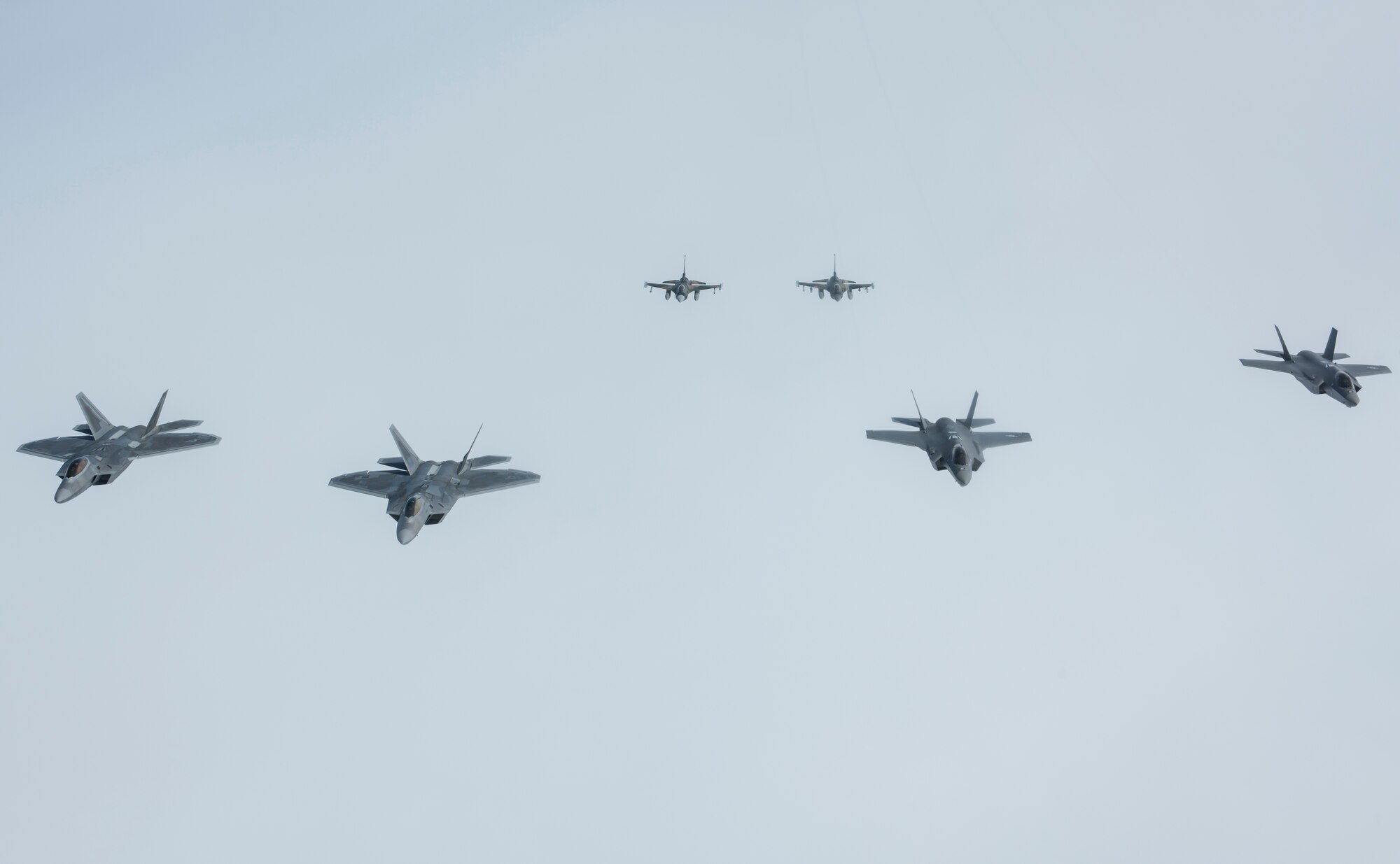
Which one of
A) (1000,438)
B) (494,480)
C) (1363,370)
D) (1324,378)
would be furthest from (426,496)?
(1363,370)

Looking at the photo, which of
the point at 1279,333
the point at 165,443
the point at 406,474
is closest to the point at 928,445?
the point at 1279,333

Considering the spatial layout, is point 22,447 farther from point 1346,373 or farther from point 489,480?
point 1346,373

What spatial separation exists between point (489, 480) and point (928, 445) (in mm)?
40819

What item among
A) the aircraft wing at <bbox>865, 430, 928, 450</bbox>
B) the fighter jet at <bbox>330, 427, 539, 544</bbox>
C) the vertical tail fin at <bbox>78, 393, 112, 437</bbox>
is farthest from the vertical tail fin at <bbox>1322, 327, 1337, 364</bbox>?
the vertical tail fin at <bbox>78, 393, 112, 437</bbox>

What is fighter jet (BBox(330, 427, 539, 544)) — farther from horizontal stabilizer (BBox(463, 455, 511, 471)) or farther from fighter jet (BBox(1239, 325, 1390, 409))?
fighter jet (BBox(1239, 325, 1390, 409))

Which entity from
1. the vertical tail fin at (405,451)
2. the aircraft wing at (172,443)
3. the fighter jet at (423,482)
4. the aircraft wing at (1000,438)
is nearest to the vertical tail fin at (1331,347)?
the aircraft wing at (1000,438)

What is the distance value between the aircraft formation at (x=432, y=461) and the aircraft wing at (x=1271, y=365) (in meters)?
0.07

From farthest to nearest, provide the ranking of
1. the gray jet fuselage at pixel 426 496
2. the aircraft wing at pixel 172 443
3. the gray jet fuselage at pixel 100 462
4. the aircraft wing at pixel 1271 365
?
the aircraft wing at pixel 1271 365 < the aircraft wing at pixel 172 443 < the gray jet fuselage at pixel 100 462 < the gray jet fuselage at pixel 426 496

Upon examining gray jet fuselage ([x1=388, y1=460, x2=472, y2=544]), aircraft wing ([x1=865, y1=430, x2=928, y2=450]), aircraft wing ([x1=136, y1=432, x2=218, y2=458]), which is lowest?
gray jet fuselage ([x1=388, y1=460, x2=472, y2=544])

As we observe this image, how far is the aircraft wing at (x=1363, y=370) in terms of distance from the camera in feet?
223

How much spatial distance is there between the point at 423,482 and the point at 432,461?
4817 millimetres

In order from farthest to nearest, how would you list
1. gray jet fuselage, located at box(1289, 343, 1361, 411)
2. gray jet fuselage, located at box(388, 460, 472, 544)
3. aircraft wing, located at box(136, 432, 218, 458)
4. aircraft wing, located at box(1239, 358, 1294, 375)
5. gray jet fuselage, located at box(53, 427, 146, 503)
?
aircraft wing, located at box(1239, 358, 1294, 375), aircraft wing, located at box(136, 432, 218, 458), gray jet fuselage, located at box(1289, 343, 1361, 411), gray jet fuselage, located at box(53, 427, 146, 503), gray jet fuselage, located at box(388, 460, 472, 544)

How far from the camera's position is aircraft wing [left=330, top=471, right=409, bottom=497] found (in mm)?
65250

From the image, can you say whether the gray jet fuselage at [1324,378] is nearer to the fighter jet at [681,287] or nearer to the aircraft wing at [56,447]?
the fighter jet at [681,287]
